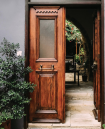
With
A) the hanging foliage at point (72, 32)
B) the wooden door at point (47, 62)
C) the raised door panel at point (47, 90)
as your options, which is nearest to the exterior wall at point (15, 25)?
the wooden door at point (47, 62)

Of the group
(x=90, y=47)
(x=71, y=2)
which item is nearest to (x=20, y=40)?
(x=71, y=2)

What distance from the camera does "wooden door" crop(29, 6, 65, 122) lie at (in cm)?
284

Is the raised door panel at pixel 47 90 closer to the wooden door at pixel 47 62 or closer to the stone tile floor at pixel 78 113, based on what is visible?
the wooden door at pixel 47 62

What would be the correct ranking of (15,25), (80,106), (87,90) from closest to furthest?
(15,25)
(80,106)
(87,90)

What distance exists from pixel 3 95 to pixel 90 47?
222 inches

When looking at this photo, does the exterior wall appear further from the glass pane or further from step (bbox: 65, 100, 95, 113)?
step (bbox: 65, 100, 95, 113)

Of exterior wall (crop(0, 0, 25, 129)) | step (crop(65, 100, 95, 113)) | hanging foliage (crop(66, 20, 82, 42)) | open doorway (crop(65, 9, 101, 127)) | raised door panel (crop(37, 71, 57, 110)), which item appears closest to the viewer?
exterior wall (crop(0, 0, 25, 129))

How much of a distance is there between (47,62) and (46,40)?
48cm

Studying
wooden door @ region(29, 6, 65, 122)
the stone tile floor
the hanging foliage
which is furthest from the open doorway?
the hanging foliage

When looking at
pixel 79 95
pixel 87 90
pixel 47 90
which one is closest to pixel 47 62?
pixel 47 90

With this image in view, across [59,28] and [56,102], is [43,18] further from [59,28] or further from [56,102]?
[56,102]

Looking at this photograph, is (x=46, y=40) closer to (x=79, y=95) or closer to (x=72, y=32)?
(x=79, y=95)

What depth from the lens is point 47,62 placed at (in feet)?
9.36

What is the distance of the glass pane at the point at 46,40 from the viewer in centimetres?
289
